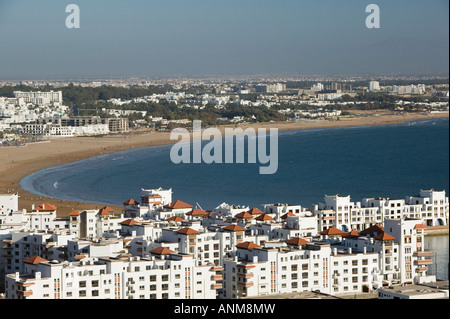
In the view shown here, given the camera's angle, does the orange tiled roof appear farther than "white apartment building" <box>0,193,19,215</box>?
No

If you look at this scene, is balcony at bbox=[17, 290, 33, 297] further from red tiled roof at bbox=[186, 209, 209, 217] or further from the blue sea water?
the blue sea water

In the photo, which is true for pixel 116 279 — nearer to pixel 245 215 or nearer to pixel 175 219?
pixel 175 219

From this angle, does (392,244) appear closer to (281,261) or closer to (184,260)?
(281,261)

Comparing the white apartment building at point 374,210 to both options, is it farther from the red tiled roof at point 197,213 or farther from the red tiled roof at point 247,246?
the red tiled roof at point 247,246

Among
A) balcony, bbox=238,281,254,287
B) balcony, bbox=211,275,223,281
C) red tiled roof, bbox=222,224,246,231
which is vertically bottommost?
balcony, bbox=238,281,254,287

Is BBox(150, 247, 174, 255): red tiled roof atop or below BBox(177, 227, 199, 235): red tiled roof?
below

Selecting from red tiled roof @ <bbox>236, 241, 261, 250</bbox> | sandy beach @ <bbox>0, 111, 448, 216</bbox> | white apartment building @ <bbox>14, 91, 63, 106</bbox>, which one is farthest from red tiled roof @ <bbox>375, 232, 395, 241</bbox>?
white apartment building @ <bbox>14, 91, 63, 106</bbox>

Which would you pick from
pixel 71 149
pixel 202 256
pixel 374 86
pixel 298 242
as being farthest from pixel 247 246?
pixel 374 86
